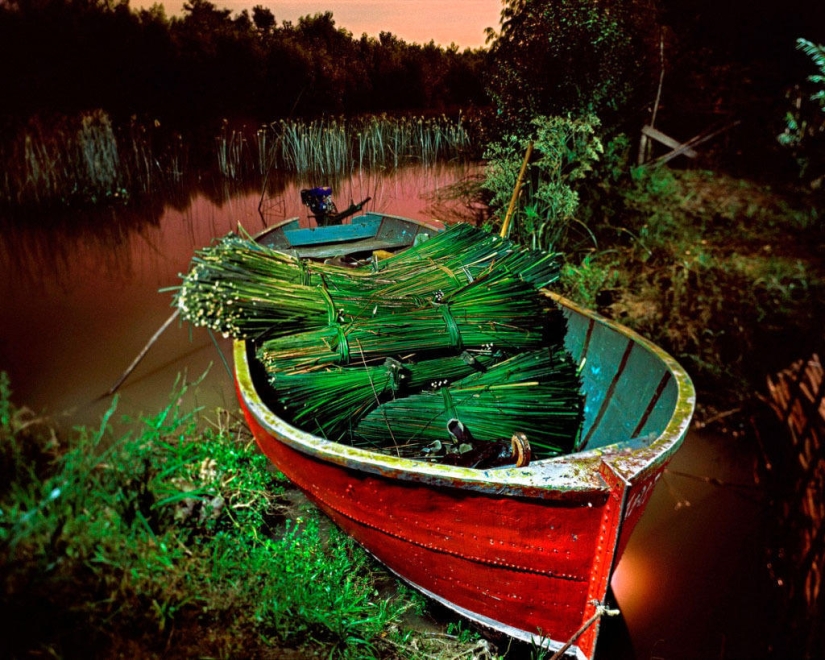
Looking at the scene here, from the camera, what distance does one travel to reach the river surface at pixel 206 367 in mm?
2680

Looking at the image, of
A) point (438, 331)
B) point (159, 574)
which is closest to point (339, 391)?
point (438, 331)

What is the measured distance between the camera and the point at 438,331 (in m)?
3.07

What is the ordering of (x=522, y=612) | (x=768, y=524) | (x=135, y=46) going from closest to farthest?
1. (x=522, y=612)
2. (x=768, y=524)
3. (x=135, y=46)

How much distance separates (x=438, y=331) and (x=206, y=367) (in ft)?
9.71

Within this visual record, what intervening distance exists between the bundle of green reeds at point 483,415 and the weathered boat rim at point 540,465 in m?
0.69

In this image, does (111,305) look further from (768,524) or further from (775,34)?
(775,34)

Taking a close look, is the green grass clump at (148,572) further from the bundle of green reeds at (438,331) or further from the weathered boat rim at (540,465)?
the bundle of green reeds at (438,331)

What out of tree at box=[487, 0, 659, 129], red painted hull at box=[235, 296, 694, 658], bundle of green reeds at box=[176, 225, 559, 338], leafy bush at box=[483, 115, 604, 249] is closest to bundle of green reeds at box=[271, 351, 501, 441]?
red painted hull at box=[235, 296, 694, 658]

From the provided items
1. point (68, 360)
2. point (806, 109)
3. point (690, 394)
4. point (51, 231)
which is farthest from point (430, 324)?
point (806, 109)

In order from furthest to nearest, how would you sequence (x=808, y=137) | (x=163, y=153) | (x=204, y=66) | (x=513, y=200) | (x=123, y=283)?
(x=204, y=66) < (x=163, y=153) < (x=808, y=137) < (x=123, y=283) < (x=513, y=200)

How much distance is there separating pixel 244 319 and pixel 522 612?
215 cm

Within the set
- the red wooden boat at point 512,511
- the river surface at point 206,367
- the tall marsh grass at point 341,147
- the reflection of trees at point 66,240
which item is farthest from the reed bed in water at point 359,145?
the red wooden boat at point 512,511

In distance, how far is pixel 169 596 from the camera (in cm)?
188

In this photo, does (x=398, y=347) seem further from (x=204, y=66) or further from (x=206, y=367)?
(x=204, y=66)
